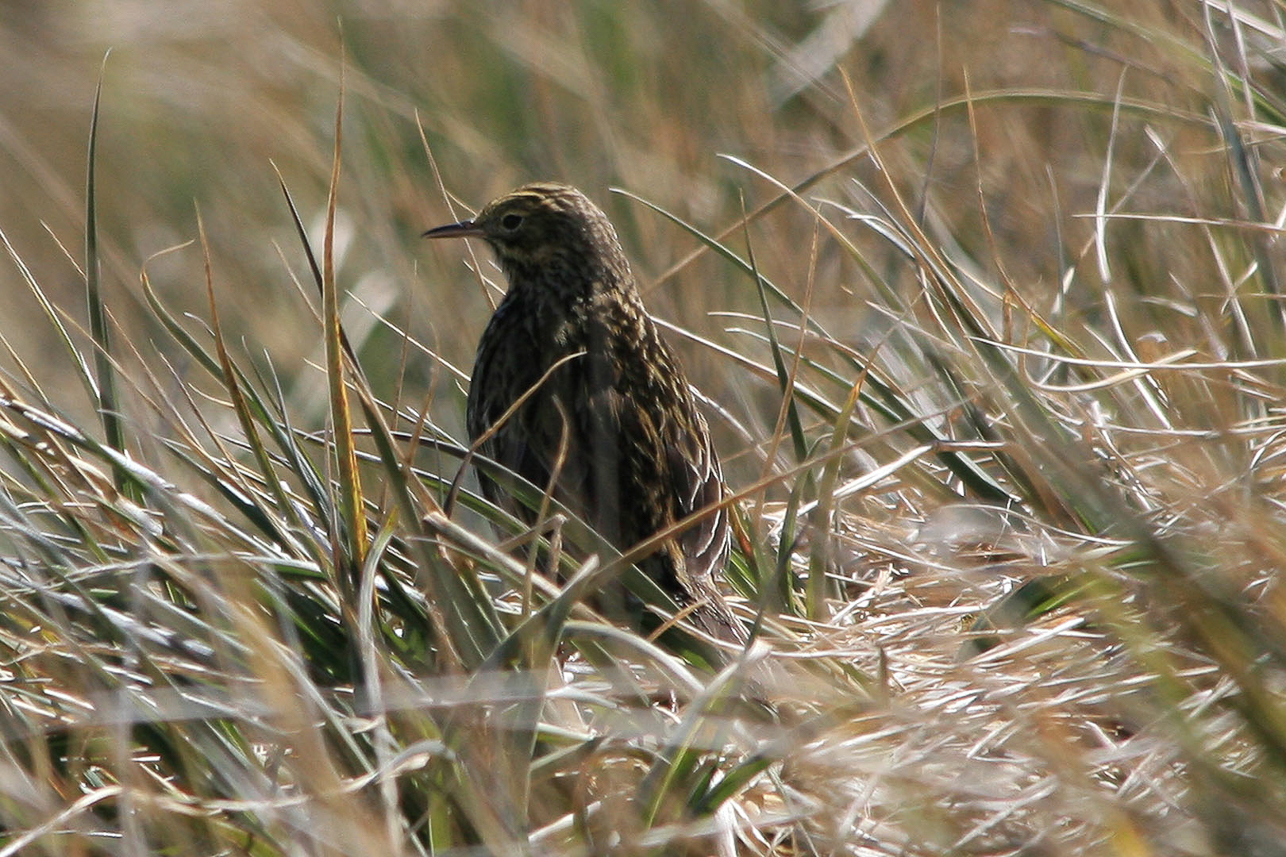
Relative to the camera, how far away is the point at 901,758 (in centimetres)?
253

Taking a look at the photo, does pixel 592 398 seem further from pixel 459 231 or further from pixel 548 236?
pixel 459 231

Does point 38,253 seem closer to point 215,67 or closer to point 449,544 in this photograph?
point 215,67

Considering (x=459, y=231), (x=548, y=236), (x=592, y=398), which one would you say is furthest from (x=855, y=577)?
(x=459, y=231)

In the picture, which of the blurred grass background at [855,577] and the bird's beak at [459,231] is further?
the bird's beak at [459,231]

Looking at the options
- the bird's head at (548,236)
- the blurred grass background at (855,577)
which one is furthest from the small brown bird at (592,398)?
the blurred grass background at (855,577)

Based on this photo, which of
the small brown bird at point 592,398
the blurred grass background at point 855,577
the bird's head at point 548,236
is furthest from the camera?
the bird's head at point 548,236

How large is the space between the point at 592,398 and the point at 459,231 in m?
0.86

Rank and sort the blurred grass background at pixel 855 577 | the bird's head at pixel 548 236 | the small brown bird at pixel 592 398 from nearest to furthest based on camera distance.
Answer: the blurred grass background at pixel 855 577, the small brown bird at pixel 592 398, the bird's head at pixel 548 236

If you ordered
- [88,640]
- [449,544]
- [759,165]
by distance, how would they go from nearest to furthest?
[449,544]
[88,640]
[759,165]

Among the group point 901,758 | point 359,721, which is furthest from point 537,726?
point 901,758

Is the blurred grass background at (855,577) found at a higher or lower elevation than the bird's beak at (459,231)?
lower

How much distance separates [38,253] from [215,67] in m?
1.55

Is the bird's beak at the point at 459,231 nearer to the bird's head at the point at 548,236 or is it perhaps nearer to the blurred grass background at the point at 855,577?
the bird's head at the point at 548,236

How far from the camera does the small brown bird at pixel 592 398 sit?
388 cm
